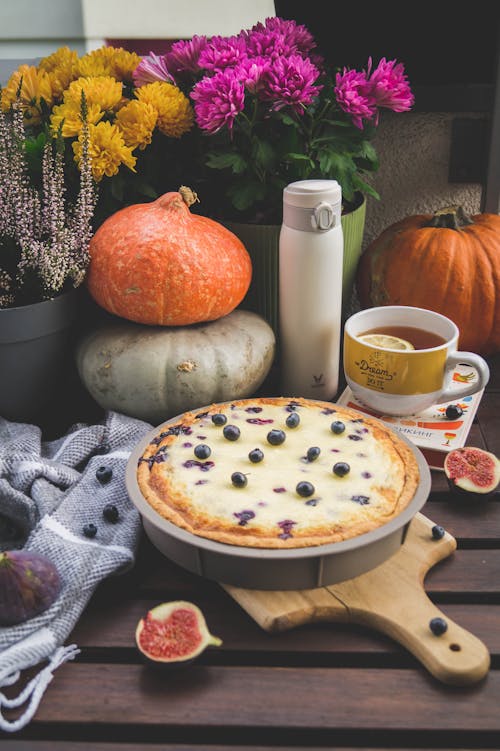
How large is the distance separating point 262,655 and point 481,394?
868 millimetres

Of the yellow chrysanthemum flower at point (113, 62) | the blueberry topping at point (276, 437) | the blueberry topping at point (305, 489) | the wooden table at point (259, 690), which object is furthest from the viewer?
the yellow chrysanthemum flower at point (113, 62)

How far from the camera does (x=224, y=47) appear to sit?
1491 millimetres

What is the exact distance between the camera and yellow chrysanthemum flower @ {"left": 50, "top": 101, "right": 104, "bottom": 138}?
57.2 inches

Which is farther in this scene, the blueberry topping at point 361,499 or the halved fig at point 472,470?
the halved fig at point 472,470

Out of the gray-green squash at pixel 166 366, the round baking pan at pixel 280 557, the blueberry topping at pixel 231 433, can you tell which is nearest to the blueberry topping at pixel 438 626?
the round baking pan at pixel 280 557

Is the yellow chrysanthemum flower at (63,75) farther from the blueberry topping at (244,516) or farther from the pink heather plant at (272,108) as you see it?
the blueberry topping at (244,516)

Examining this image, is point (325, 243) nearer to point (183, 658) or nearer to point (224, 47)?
point (224, 47)

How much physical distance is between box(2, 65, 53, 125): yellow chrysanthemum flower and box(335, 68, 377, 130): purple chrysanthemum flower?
2.14 feet

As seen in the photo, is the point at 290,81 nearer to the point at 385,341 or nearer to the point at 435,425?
the point at 385,341

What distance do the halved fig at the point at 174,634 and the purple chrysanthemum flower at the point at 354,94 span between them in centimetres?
104

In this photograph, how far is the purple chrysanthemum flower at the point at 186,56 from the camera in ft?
5.13

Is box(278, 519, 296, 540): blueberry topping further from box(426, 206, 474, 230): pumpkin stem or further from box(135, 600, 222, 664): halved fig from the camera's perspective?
box(426, 206, 474, 230): pumpkin stem

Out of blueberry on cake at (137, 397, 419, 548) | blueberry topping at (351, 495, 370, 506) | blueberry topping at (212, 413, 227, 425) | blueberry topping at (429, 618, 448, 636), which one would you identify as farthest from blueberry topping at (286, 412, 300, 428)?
blueberry topping at (429, 618, 448, 636)

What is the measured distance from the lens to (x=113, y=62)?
1.64m
